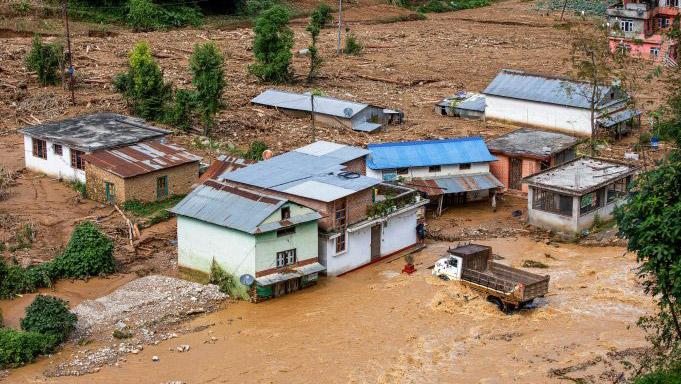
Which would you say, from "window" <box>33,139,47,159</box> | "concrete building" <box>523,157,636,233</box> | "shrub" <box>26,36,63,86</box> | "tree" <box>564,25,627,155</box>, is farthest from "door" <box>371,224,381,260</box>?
"shrub" <box>26,36,63,86</box>

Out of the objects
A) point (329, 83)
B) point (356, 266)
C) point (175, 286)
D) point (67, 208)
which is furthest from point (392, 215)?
point (329, 83)

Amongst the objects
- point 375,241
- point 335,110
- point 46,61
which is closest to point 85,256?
point 375,241

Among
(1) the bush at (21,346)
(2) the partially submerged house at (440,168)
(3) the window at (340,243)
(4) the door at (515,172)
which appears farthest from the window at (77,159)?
(4) the door at (515,172)

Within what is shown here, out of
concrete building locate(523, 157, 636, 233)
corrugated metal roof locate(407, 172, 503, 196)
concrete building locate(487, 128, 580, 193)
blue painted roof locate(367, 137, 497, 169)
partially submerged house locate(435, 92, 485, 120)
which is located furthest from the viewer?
partially submerged house locate(435, 92, 485, 120)

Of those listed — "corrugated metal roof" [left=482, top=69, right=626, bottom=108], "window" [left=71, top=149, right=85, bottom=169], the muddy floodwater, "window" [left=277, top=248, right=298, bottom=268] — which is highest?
"corrugated metal roof" [left=482, top=69, right=626, bottom=108]

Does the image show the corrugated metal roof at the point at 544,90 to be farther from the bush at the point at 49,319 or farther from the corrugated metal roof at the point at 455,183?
the bush at the point at 49,319

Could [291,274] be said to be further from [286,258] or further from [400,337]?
[400,337]

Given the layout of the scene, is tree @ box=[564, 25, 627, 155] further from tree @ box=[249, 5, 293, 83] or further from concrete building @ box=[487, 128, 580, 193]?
tree @ box=[249, 5, 293, 83]
